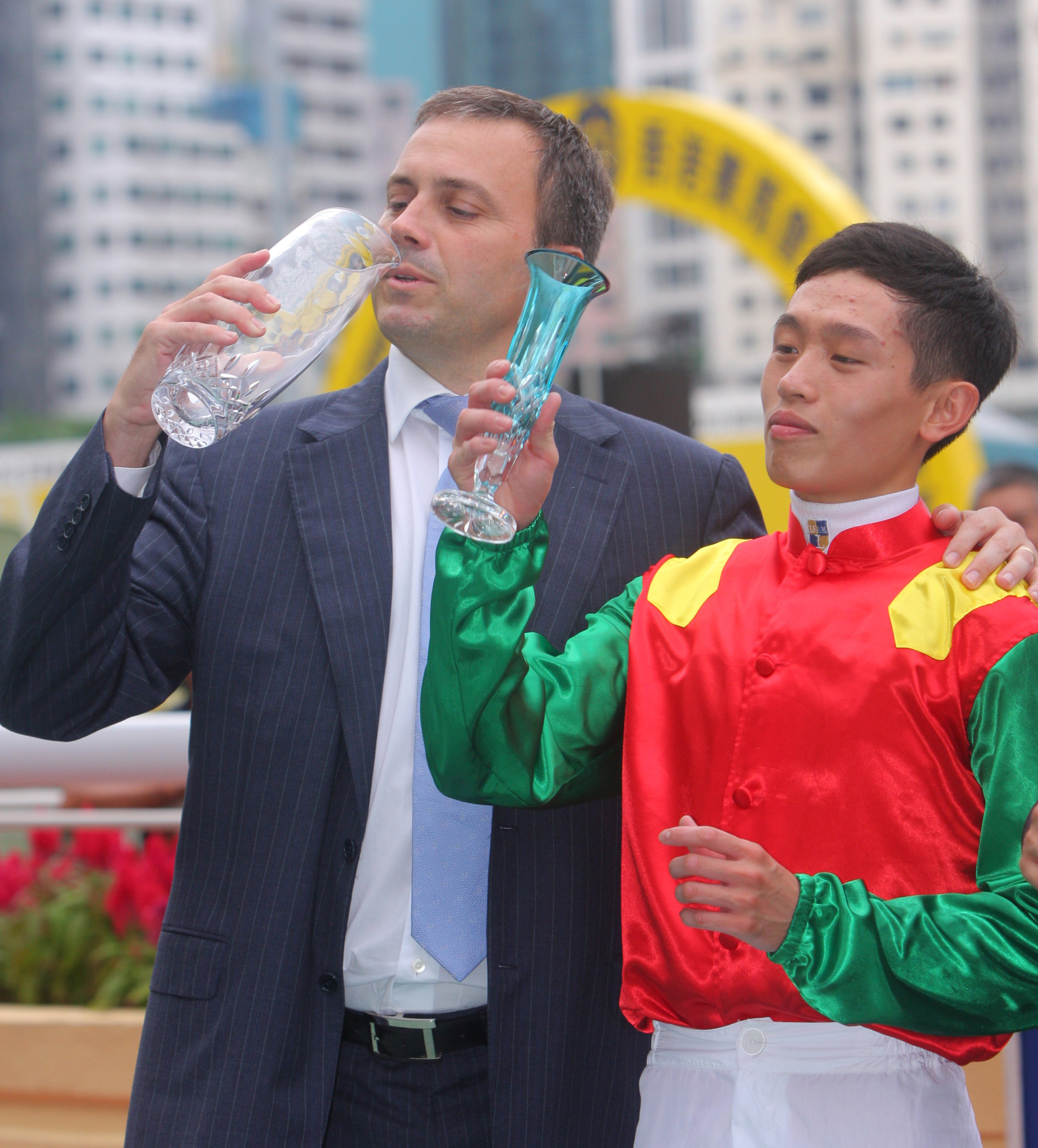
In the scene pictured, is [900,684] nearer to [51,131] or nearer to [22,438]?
[22,438]

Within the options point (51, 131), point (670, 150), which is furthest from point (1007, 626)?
point (51, 131)

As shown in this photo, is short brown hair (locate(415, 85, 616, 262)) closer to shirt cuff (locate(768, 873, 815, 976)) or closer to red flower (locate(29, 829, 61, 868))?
shirt cuff (locate(768, 873, 815, 976))

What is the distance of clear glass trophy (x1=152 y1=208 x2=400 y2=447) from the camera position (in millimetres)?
1469

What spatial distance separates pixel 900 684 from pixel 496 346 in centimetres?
78

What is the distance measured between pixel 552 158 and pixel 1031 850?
3.69ft

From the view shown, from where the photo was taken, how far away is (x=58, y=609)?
1.53 m

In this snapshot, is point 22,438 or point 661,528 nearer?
point 661,528

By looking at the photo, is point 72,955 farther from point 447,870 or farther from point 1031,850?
point 1031,850

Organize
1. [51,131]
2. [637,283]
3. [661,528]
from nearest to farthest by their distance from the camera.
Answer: [661,528] → [51,131] → [637,283]

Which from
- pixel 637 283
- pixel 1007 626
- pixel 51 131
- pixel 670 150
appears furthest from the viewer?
pixel 637 283

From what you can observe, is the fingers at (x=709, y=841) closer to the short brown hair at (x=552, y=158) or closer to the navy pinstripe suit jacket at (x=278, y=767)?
the navy pinstripe suit jacket at (x=278, y=767)

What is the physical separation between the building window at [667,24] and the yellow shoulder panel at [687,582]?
72.4m

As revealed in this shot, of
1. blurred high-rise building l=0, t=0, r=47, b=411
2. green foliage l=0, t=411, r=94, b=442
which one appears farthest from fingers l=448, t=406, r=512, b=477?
blurred high-rise building l=0, t=0, r=47, b=411

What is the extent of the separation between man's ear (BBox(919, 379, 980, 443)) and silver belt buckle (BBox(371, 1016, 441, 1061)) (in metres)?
0.86
